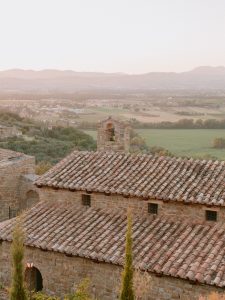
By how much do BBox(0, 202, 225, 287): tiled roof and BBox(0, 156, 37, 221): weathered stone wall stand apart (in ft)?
18.6

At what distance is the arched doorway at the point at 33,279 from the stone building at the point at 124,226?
0.03 meters

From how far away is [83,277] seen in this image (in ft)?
41.1

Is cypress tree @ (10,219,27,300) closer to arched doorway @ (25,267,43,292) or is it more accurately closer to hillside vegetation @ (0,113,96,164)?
arched doorway @ (25,267,43,292)

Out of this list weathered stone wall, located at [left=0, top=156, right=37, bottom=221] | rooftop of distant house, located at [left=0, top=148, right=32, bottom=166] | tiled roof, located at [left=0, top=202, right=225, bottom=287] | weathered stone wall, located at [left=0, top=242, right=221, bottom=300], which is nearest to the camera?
tiled roof, located at [left=0, top=202, right=225, bottom=287]

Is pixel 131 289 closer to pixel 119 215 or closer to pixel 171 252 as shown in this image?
pixel 171 252

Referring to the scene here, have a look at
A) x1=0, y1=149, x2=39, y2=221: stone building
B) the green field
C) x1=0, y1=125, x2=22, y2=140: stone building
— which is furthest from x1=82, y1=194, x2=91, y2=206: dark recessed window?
x1=0, y1=125, x2=22, y2=140: stone building

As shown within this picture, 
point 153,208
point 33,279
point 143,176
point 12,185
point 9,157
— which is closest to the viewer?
point 153,208

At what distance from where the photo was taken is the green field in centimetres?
4435

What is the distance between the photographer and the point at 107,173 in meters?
14.3

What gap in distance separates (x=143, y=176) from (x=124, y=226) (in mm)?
1606

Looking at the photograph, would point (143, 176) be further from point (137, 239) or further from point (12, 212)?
point (12, 212)

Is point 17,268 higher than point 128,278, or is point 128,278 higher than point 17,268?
point 17,268

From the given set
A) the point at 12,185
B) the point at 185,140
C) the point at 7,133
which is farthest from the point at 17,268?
the point at 185,140

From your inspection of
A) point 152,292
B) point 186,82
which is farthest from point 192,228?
point 186,82
